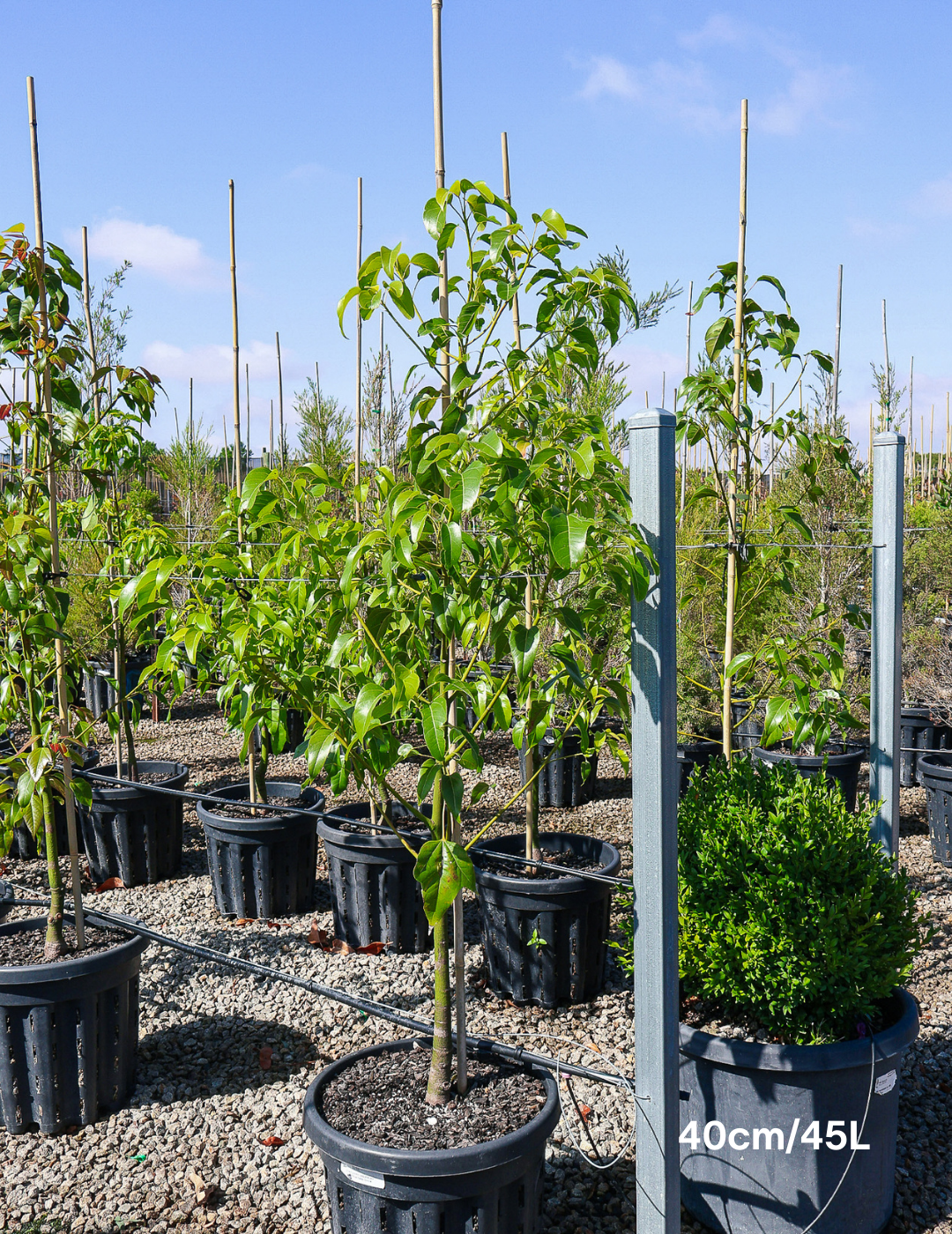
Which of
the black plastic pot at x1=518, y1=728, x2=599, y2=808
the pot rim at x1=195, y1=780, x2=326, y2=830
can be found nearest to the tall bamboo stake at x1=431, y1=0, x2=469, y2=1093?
the pot rim at x1=195, y1=780, x2=326, y2=830

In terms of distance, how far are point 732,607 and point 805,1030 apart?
47.5 inches

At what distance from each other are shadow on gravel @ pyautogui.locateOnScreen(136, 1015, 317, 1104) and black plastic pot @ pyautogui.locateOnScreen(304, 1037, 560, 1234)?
1.04 meters

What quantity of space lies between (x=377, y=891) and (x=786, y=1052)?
195cm

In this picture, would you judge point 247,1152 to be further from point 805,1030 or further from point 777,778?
point 777,778

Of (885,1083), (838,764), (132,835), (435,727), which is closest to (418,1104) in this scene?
(435,727)

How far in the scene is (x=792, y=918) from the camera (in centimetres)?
211

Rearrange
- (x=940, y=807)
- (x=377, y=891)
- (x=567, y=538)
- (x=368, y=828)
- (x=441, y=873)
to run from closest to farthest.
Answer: (x=567, y=538), (x=441, y=873), (x=377, y=891), (x=368, y=828), (x=940, y=807)

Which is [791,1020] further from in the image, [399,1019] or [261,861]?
[261,861]

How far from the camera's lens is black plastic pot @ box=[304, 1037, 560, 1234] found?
171 cm

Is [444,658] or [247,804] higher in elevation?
[444,658]

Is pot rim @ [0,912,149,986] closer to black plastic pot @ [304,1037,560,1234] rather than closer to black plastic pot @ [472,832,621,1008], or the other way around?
black plastic pot @ [304,1037,560,1234]

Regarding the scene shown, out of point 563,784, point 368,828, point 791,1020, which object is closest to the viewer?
point 791,1020

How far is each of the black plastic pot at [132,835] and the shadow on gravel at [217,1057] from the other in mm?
1429

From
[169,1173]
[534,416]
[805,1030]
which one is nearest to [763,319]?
[534,416]
